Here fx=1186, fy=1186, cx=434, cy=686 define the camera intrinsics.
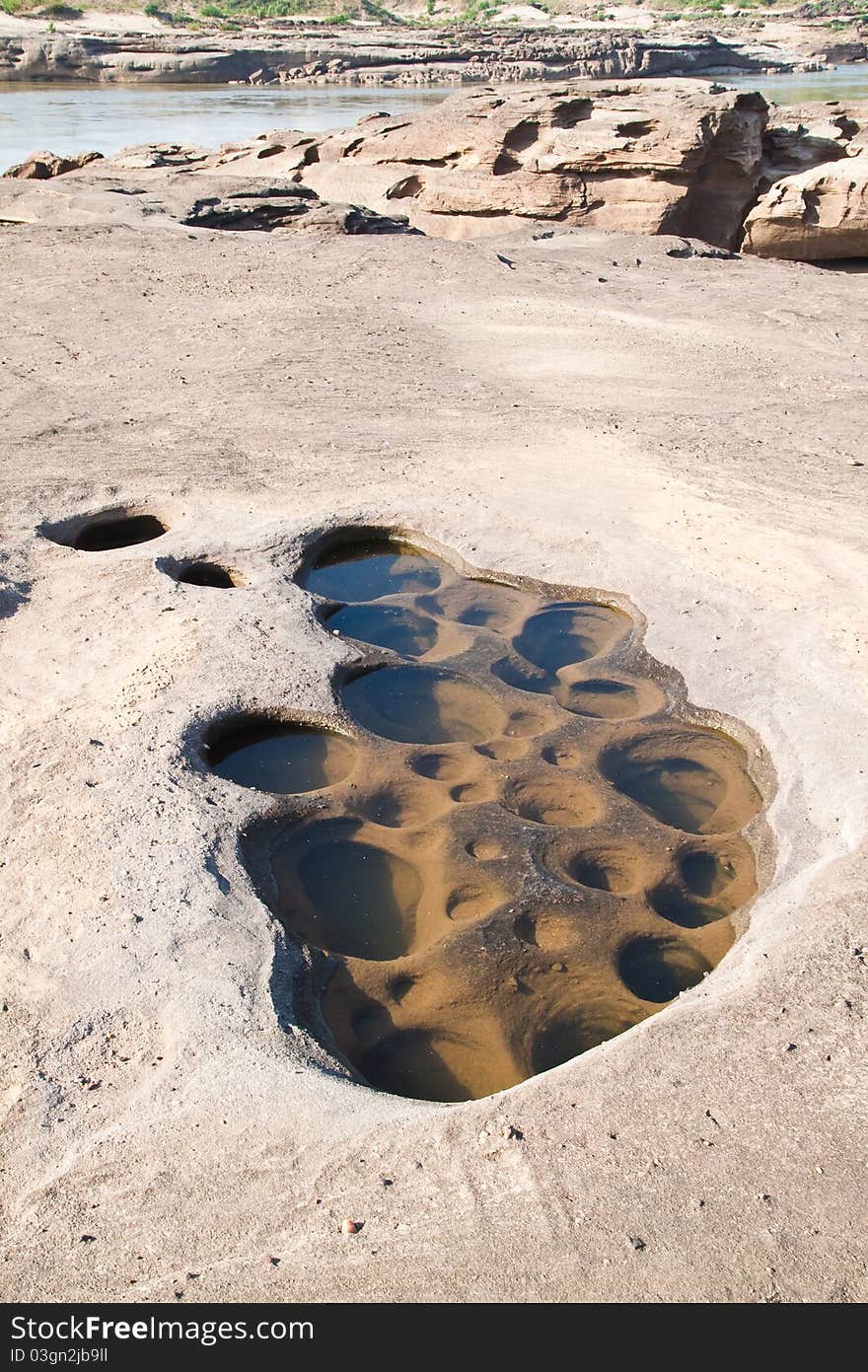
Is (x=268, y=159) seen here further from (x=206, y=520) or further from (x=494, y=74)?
(x=494, y=74)

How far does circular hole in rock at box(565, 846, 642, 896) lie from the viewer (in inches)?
195

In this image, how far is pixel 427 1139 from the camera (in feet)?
11.5

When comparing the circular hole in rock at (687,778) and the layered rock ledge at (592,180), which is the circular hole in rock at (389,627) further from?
the layered rock ledge at (592,180)

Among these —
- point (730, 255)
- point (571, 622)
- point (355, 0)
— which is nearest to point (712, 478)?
point (571, 622)

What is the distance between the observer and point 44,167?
1830 centimetres

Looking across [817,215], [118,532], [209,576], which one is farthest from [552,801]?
[817,215]

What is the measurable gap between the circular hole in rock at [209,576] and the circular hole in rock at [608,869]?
2.91 metres

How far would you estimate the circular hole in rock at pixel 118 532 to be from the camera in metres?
7.51

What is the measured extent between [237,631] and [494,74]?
44550mm

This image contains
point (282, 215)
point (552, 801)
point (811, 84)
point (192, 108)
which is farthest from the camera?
point (811, 84)

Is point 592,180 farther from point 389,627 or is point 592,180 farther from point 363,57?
point 363,57

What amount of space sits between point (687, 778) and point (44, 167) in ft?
55.3

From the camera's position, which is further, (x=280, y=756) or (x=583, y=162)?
(x=583, y=162)

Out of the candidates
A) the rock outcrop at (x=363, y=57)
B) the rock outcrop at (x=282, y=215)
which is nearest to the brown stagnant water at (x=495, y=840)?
the rock outcrop at (x=282, y=215)
